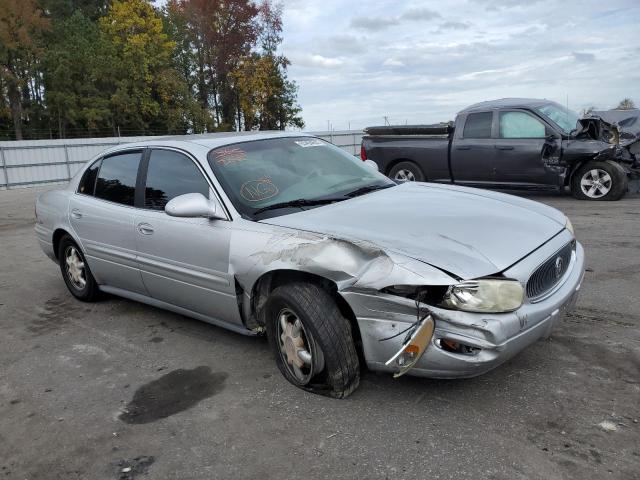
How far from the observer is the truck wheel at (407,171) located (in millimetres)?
11070

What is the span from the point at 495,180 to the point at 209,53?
35207 millimetres

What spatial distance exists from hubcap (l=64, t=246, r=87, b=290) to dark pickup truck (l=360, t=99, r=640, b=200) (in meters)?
7.13

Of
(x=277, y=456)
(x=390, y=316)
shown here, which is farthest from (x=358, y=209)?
(x=277, y=456)

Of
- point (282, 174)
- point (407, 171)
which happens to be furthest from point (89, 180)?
point (407, 171)

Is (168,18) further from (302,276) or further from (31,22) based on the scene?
(302,276)

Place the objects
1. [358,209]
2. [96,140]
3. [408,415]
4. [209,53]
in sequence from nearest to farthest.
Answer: [408,415], [358,209], [96,140], [209,53]

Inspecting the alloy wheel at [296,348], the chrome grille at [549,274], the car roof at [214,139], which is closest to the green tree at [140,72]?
the car roof at [214,139]

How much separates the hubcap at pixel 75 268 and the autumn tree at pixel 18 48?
33.6 meters

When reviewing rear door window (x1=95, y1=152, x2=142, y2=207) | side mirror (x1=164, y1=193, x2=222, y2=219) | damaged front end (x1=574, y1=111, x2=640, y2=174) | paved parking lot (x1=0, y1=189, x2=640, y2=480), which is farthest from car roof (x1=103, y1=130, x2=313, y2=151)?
damaged front end (x1=574, y1=111, x2=640, y2=174)

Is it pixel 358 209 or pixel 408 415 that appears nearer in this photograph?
pixel 408 415

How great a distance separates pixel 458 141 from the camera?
10547mm

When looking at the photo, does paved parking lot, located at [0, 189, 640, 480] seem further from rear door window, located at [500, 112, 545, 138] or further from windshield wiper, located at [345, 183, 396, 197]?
rear door window, located at [500, 112, 545, 138]

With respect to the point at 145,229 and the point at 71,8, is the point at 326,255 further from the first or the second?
the point at 71,8

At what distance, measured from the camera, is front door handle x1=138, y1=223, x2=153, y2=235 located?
13.9ft
